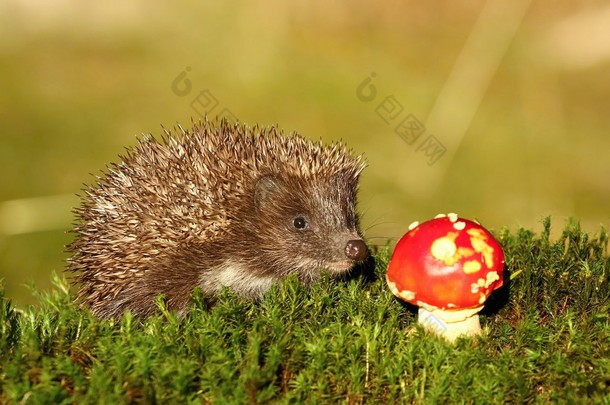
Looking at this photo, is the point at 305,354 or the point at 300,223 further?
the point at 300,223

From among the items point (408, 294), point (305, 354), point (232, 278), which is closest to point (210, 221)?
point (232, 278)

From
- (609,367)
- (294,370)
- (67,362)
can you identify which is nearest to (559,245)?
(609,367)

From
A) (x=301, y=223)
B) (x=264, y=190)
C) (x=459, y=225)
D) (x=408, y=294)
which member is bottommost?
(x=408, y=294)

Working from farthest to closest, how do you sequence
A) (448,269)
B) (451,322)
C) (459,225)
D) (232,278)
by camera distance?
1. (232,278)
2. (451,322)
3. (459,225)
4. (448,269)

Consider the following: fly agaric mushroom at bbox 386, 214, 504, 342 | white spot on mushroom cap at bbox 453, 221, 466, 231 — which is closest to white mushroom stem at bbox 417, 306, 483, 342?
→ fly agaric mushroom at bbox 386, 214, 504, 342

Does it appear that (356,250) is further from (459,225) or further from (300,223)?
(459,225)

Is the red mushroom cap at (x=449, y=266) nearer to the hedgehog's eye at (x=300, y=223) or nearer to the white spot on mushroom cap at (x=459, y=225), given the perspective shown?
the white spot on mushroom cap at (x=459, y=225)

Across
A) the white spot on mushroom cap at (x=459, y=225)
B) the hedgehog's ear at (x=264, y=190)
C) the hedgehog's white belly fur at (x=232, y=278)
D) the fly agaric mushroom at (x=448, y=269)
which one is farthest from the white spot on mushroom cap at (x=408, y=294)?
the hedgehog's ear at (x=264, y=190)
